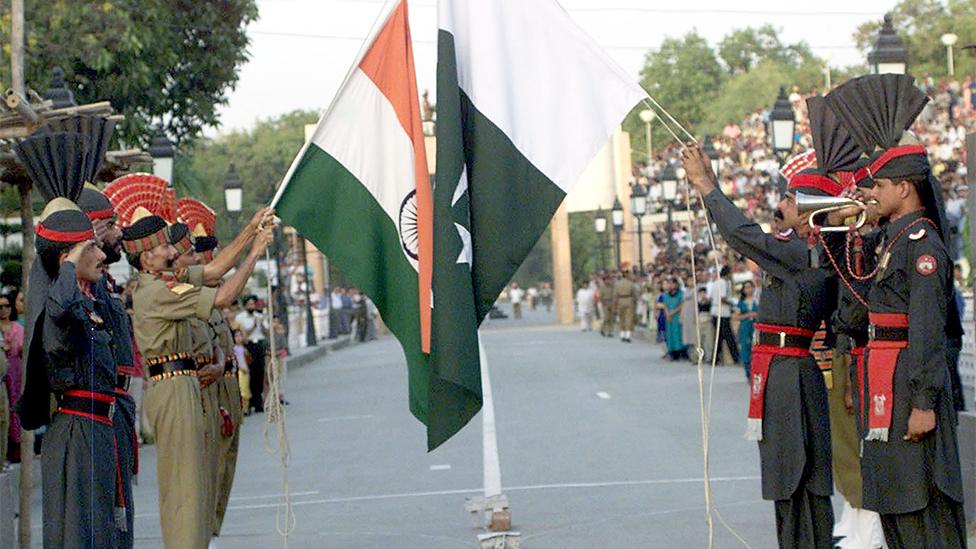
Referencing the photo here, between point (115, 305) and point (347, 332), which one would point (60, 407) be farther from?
point (347, 332)

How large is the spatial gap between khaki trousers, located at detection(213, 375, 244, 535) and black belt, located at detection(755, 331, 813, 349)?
357 centimetres

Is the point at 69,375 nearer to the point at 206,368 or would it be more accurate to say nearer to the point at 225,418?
the point at 206,368

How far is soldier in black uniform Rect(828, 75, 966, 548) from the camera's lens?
7.95 m

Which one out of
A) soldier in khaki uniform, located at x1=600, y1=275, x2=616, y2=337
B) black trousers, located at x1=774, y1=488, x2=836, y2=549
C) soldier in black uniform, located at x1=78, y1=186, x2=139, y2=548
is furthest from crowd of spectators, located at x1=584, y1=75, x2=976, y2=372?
soldier in black uniform, located at x1=78, y1=186, x2=139, y2=548

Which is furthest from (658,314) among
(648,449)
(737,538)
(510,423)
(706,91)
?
(706,91)

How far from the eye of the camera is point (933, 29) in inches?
2968

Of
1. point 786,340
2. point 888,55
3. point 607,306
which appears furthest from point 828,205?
point 607,306

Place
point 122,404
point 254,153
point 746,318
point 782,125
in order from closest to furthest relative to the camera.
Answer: point 122,404
point 782,125
point 746,318
point 254,153

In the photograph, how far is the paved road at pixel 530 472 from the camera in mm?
12125

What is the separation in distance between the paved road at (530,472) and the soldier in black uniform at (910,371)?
281cm

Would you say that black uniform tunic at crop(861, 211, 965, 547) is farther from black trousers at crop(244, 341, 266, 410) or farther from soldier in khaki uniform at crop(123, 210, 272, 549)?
black trousers at crop(244, 341, 266, 410)

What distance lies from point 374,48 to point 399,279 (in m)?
1.14

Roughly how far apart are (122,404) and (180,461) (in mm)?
888

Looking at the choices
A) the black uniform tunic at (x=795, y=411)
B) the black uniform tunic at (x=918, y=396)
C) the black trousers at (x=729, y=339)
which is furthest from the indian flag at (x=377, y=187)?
the black trousers at (x=729, y=339)
